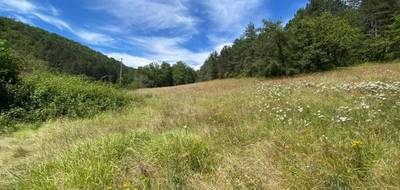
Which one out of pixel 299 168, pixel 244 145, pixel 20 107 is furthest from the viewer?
pixel 20 107

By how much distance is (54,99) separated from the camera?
952 cm

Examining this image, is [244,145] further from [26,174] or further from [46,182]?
[26,174]

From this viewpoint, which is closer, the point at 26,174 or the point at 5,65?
the point at 26,174

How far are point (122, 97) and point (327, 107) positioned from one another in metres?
8.40

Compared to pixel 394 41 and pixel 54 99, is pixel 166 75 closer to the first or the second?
pixel 394 41

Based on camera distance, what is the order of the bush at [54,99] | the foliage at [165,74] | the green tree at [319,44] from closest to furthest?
the bush at [54,99]
the green tree at [319,44]
the foliage at [165,74]

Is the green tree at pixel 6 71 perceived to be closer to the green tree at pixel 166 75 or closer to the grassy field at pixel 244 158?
the grassy field at pixel 244 158

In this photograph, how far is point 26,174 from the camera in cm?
355

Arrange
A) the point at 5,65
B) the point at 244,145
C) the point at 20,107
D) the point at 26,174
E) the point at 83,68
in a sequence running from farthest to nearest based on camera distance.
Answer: the point at 83,68 → the point at 5,65 → the point at 20,107 → the point at 244,145 → the point at 26,174

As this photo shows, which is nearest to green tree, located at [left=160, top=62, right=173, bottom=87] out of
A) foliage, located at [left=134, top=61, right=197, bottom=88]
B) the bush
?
foliage, located at [left=134, top=61, right=197, bottom=88]

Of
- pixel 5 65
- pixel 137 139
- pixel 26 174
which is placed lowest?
pixel 26 174

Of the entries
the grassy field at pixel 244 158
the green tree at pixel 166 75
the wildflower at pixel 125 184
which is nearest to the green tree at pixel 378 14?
the grassy field at pixel 244 158

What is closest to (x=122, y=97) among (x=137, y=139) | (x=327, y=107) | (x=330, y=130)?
(x=137, y=139)

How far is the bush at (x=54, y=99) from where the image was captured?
9.00 m
